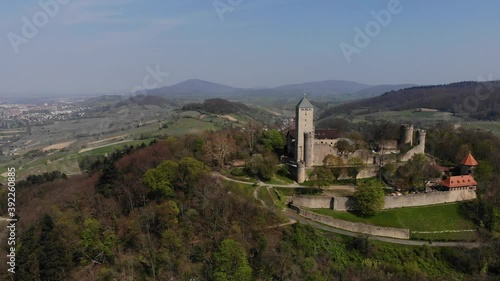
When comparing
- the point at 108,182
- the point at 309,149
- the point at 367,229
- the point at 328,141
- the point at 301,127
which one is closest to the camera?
the point at 367,229

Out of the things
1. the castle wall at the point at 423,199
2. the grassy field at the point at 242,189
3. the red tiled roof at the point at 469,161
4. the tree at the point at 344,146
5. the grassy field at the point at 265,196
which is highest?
the tree at the point at 344,146

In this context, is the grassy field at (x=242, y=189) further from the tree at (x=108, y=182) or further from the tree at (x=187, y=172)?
the tree at (x=108, y=182)

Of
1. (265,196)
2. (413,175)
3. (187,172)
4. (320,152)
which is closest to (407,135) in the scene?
(413,175)

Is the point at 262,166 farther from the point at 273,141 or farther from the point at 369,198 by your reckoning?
the point at 369,198

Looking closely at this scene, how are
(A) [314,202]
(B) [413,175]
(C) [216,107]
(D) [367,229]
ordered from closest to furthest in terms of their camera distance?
1. (D) [367,229]
2. (A) [314,202]
3. (B) [413,175]
4. (C) [216,107]

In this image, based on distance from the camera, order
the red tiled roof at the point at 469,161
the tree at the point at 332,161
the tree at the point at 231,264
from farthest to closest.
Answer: the tree at the point at 332,161 < the red tiled roof at the point at 469,161 < the tree at the point at 231,264

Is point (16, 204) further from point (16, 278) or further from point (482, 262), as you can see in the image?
point (482, 262)

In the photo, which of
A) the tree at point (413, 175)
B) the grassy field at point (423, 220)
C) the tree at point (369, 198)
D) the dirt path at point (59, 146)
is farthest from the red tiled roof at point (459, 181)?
the dirt path at point (59, 146)

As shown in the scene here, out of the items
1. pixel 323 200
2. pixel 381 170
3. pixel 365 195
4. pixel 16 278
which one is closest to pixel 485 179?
pixel 381 170
